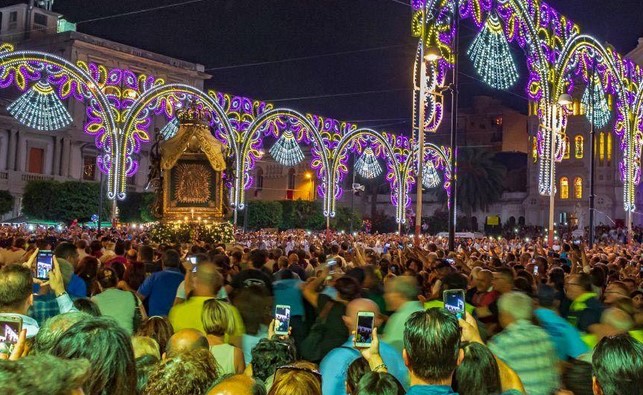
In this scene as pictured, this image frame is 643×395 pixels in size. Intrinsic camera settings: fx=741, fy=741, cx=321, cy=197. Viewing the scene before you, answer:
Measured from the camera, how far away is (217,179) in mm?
28438

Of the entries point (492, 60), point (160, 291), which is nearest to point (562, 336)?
point (160, 291)

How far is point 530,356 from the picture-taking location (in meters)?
5.05

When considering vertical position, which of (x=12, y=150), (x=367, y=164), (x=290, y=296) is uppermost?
(x=12, y=150)

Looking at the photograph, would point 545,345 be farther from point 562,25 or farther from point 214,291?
point 562,25

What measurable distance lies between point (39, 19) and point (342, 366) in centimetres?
7419

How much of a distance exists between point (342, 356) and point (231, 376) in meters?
1.63

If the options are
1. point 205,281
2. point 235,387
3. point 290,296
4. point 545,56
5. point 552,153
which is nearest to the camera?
point 235,387

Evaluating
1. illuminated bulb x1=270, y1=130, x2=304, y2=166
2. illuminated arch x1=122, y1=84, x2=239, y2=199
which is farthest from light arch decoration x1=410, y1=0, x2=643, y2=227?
illuminated bulb x1=270, y1=130, x2=304, y2=166

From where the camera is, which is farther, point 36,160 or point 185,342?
point 36,160

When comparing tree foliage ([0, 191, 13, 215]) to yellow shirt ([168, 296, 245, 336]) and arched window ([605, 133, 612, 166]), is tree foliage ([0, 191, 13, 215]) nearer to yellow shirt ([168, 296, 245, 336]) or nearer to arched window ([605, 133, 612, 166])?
arched window ([605, 133, 612, 166])

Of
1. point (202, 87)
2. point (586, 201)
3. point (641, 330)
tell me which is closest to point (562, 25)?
point (641, 330)

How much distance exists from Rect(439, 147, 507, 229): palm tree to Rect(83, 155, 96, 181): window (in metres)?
32.4

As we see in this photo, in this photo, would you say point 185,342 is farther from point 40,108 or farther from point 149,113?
point 40,108

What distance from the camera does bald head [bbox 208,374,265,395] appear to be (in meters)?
3.32
